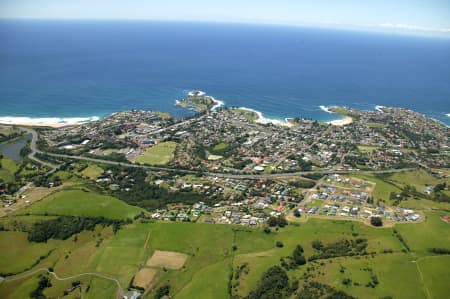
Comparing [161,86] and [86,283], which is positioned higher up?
[161,86]

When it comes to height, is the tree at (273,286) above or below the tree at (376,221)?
below

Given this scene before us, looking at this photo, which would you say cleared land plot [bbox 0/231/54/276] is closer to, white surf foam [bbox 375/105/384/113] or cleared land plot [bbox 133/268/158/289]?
cleared land plot [bbox 133/268/158/289]

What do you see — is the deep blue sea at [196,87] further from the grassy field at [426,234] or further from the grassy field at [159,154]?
the grassy field at [426,234]

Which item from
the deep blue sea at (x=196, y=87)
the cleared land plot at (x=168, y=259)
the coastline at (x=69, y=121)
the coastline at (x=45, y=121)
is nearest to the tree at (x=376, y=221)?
the cleared land plot at (x=168, y=259)

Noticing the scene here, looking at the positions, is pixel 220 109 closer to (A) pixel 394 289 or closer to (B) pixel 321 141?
(B) pixel 321 141

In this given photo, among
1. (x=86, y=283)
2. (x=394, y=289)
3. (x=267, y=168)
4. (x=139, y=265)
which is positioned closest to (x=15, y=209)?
(x=86, y=283)
